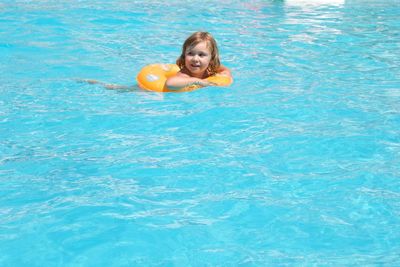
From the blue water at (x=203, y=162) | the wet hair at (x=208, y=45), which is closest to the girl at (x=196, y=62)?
the wet hair at (x=208, y=45)

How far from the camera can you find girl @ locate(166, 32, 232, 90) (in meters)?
5.77

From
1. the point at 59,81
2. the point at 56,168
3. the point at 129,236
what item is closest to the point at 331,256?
the point at 129,236

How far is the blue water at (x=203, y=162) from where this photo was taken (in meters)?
2.91

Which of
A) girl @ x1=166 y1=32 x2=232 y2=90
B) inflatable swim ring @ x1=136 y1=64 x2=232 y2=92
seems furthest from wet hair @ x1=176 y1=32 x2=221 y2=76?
inflatable swim ring @ x1=136 y1=64 x2=232 y2=92

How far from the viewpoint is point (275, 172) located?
12.4ft

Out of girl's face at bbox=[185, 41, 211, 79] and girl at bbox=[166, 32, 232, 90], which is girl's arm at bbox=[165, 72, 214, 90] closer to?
girl at bbox=[166, 32, 232, 90]

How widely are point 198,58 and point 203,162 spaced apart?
6.93 feet

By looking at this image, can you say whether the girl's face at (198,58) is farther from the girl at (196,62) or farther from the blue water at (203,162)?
the blue water at (203,162)

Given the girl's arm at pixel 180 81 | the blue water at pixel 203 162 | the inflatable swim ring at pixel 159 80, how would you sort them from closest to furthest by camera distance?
the blue water at pixel 203 162
the girl's arm at pixel 180 81
the inflatable swim ring at pixel 159 80

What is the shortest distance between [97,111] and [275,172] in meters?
1.89

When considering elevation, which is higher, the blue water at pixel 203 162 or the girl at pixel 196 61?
the girl at pixel 196 61

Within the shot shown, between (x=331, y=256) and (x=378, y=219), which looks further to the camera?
(x=378, y=219)

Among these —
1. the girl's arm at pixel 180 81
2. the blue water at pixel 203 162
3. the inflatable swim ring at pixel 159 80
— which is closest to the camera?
the blue water at pixel 203 162

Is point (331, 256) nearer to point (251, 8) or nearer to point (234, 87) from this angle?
point (234, 87)
